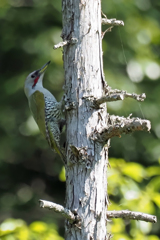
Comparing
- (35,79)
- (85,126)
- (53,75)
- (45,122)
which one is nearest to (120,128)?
(85,126)

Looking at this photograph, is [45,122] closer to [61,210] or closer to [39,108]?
[39,108]

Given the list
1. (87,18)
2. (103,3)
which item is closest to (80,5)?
(87,18)

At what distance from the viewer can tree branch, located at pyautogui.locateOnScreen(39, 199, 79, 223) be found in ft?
8.41

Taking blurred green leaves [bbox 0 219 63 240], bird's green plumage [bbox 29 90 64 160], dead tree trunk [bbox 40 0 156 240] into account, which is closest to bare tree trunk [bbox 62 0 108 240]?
dead tree trunk [bbox 40 0 156 240]

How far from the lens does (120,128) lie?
271 centimetres

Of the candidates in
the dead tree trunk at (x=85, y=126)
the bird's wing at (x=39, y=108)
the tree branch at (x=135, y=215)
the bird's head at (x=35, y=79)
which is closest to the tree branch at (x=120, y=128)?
the dead tree trunk at (x=85, y=126)

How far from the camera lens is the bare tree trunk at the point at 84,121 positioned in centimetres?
296

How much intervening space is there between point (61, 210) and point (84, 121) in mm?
645

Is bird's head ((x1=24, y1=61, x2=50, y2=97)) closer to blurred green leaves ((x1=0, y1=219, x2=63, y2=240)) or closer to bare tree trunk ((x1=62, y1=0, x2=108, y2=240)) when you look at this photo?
blurred green leaves ((x1=0, y1=219, x2=63, y2=240))

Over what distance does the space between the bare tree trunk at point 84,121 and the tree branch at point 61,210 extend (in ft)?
0.19

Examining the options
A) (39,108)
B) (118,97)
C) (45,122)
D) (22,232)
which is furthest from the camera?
(39,108)

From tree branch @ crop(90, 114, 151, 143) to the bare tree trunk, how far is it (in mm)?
55

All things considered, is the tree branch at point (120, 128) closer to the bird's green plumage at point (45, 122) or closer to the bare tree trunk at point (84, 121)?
the bare tree trunk at point (84, 121)

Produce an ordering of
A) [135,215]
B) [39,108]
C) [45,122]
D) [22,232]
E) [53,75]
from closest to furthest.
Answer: [135,215] < [22,232] < [45,122] < [39,108] < [53,75]
